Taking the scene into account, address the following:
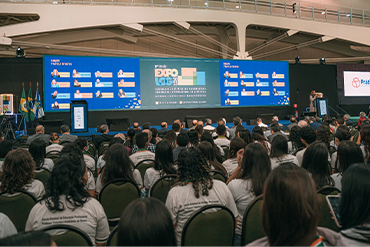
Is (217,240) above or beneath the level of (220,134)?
beneath

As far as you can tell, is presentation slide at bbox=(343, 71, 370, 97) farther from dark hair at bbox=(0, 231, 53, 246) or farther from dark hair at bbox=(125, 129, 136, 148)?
dark hair at bbox=(0, 231, 53, 246)

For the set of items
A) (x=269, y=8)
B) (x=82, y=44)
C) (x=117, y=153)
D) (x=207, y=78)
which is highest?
(x=269, y=8)

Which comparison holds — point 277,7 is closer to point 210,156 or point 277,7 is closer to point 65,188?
point 210,156

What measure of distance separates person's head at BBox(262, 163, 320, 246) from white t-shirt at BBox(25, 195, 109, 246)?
119 cm

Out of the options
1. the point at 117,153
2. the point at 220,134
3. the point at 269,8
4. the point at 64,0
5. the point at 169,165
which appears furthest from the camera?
the point at 269,8

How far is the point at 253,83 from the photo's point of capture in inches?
512

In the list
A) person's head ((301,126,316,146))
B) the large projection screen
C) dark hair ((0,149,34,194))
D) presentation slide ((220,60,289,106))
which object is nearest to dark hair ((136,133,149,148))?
dark hair ((0,149,34,194))

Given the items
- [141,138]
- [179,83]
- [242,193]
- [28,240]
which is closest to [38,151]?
[141,138]

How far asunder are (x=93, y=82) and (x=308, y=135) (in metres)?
9.27

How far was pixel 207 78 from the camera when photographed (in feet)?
40.8

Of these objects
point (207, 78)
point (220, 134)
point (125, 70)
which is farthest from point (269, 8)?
point (220, 134)

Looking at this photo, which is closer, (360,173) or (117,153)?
(360,173)

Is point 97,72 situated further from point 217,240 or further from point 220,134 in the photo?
point 217,240

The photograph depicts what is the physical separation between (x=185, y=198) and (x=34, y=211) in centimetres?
102
